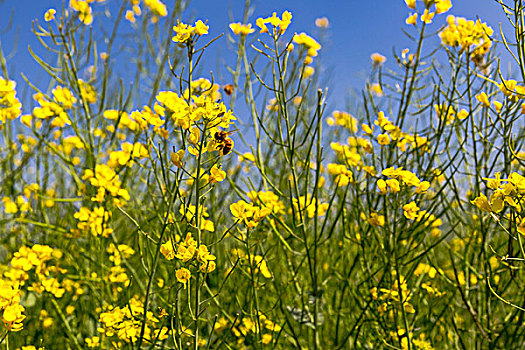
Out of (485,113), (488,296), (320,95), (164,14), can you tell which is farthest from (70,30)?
(488,296)

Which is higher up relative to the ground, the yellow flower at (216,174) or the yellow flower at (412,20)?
the yellow flower at (412,20)

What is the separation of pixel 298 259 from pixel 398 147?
2.79 ft

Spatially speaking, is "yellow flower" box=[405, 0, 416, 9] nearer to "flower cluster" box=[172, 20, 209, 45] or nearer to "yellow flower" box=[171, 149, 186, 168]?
"flower cluster" box=[172, 20, 209, 45]

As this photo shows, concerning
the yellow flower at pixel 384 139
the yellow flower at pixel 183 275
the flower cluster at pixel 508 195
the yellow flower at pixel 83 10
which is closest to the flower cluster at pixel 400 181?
the flower cluster at pixel 508 195

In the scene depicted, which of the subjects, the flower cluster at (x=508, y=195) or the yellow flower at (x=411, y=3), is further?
the yellow flower at (x=411, y=3)

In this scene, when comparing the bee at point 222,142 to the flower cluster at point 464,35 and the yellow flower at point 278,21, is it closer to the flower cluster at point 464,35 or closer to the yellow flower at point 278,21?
the yellow flower at point 278,21

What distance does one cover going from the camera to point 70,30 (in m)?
1.96

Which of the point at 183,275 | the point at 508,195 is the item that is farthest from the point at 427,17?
the point at 183,275

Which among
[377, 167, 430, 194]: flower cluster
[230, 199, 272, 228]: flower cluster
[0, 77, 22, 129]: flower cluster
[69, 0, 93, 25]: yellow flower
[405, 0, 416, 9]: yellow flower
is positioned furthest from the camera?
[69, 0, 93, 25]: yellow flower

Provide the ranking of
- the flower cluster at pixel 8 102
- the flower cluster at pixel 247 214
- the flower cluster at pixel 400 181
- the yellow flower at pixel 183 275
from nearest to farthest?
the yellow flower at pixel 183 275
the flower cluster at pixel 247 214
the flower cluster at pixel 400 181
the flower cluster at pixel 8 102

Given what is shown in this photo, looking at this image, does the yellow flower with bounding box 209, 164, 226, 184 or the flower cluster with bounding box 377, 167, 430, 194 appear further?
the flower cluster with bounding box 377, 167, 430, 194

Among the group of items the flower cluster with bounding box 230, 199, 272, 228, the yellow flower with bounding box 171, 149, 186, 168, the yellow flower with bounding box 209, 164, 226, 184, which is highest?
the yellow flower with bounding box 171, 149, 186, 168

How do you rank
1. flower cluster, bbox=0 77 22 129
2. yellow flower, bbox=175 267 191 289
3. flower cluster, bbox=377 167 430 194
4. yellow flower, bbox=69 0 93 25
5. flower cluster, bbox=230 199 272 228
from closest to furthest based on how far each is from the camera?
yellow flower, bbox=175 267 191 289, flower cluster, bbox=230 199 272 228, flower cluster, bbox=377 167 430 194, flower cluster, bbox=0 77 22 129, yellow flower, bbox=69 0 93 25

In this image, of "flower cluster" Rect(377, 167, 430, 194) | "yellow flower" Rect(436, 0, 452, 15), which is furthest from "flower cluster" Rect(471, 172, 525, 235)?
"yellow flower" Rect(436, 0, 452, 15)
